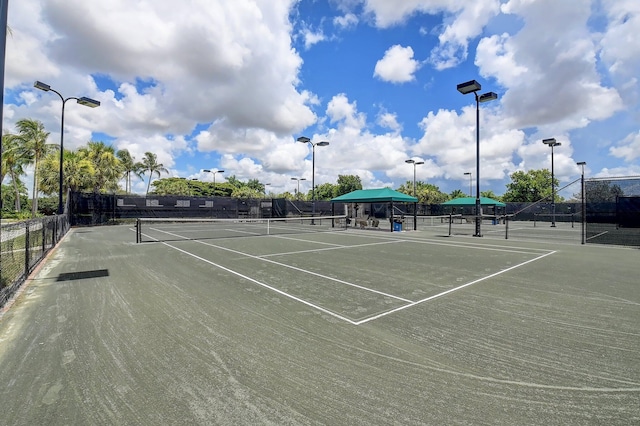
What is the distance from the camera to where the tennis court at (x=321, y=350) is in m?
2.63

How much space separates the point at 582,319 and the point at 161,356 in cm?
603

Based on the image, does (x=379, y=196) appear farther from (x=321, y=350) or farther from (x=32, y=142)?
(x=32, y=142)

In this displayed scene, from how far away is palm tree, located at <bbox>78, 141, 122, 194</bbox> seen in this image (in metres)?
37.6

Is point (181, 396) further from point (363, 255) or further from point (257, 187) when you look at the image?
point (257, 187)

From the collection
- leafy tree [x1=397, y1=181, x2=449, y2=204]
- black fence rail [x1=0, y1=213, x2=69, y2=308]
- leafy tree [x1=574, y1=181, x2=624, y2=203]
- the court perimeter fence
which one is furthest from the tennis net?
leafy tree [x1=397, y1=181, x2=449, y2=204]

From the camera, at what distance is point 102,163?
38000mm

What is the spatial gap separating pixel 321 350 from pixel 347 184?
97.5 m

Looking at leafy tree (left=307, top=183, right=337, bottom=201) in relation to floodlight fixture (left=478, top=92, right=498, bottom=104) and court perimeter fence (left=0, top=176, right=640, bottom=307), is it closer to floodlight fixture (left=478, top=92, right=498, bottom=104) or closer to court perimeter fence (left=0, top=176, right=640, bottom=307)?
court perimeter fence (left=0, top=176, right=640, bottom=307)

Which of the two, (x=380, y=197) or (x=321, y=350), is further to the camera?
(x=380, y=197)

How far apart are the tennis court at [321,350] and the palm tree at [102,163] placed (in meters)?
36.5

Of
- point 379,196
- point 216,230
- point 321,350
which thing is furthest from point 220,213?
point 321,350

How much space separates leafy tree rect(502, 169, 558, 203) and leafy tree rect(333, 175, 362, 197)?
151 ft

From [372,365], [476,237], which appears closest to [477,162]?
[476,237]

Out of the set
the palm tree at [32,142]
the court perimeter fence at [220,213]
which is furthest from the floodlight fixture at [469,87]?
the palm tree at [32,142]
